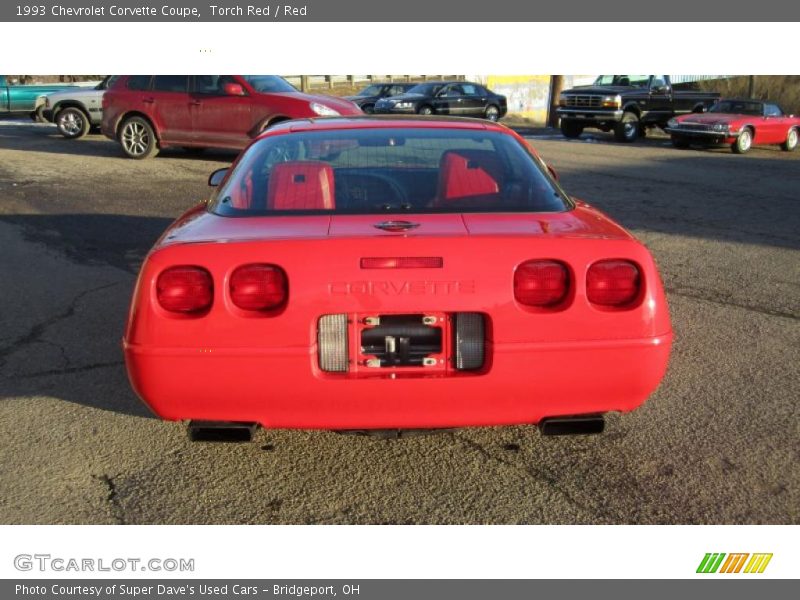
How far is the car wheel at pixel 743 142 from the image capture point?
1893cm

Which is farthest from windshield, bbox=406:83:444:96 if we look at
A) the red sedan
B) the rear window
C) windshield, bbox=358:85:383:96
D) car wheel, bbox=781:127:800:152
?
the rear window

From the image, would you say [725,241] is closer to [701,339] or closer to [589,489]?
[701,339]

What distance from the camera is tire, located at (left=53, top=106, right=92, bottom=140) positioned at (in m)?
18.5

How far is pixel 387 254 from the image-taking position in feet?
9.79

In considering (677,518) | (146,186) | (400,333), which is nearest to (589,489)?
(677,518)

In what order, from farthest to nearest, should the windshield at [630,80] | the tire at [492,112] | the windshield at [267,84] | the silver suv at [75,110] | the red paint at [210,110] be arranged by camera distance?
the tire at [492,112] < the windshield at [630,80] < the silver suv at [75,110] < the windshield at [267,84] < the red paint at [210,110]

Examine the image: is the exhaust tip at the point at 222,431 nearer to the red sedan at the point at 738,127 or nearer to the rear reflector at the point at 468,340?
the rear reflector at the point at 468,340

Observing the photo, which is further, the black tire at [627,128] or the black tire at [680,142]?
the black tire at [627,128]

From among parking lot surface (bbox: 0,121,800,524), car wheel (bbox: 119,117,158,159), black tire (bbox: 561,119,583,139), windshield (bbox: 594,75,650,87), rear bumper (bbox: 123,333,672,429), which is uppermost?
windshield (bbox: 594,75,650,87)

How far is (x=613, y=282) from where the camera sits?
3.10 m

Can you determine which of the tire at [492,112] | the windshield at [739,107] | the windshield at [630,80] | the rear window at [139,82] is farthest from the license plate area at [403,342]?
the tire at [492,112]

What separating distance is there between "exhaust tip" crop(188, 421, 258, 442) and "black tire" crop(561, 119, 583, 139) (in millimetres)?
21122

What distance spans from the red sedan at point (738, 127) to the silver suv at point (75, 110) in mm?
13323

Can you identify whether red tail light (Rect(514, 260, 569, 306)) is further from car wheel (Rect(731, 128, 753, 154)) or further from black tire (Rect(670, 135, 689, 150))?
black tire (Rect(670, 135, 689, 150))
